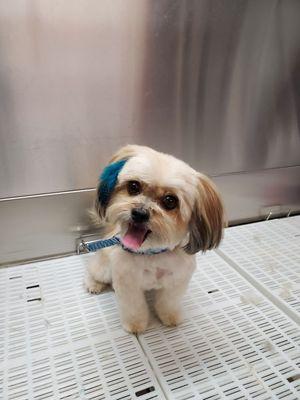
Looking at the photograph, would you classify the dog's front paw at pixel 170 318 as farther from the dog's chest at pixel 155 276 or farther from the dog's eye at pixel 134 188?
the dog's eye at pixel 134 188

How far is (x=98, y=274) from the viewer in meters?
1.20

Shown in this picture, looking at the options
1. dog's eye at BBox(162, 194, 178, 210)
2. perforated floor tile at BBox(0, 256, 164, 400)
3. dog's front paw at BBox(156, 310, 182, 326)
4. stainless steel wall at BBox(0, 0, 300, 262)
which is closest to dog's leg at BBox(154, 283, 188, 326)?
dog's front paw at BBox(156, 310, 182, 326)

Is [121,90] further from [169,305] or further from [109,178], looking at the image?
[169,305]

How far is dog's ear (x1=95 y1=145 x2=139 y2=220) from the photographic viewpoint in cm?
93

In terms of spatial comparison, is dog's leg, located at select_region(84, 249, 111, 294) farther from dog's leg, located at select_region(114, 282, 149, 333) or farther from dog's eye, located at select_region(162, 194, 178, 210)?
dog's eye, located at select_region(162, 194, 178, 210)

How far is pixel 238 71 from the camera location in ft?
4.83

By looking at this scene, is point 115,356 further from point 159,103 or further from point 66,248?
point 159,103

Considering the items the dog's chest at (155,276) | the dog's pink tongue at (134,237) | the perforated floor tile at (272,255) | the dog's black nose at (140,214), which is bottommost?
the perforated floor tile at (272,255)

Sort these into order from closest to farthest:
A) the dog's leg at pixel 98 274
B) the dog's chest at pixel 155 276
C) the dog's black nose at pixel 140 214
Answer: the dog's black nose at pixel 140 214 → the dog's chest at pixel 155 276 → the dog's leg at pixel 98 274

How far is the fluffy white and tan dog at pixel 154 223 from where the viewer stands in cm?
87

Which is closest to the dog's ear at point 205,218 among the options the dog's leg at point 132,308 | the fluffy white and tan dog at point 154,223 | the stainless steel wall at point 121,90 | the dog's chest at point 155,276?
the fluffy white and tan dog at point 154,223

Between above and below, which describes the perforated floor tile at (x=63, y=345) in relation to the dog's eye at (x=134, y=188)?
below

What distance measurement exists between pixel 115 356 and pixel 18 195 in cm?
74

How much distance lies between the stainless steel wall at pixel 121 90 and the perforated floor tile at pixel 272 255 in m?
0.33
